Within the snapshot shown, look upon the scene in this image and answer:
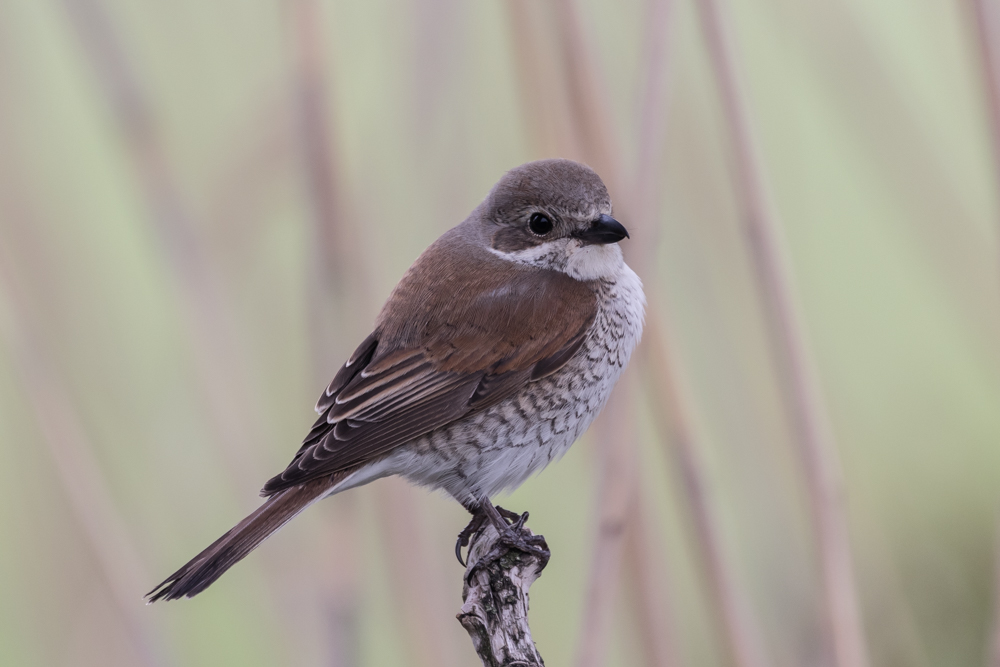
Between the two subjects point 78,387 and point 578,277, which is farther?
point 78,387

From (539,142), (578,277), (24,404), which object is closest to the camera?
(578,277)

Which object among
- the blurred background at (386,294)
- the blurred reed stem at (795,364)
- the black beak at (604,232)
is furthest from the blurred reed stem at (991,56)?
the black beak at (604,232)

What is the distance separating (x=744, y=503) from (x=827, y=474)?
79cm

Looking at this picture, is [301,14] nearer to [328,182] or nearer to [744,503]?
[328,182]

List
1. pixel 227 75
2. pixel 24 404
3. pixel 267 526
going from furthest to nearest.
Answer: pixel 227 75 < pixel 24 404 < pixel 267 526

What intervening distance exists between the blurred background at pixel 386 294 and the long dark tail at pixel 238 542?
25 centimetres

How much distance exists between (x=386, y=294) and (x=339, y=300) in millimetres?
382

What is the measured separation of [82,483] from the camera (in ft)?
7.41

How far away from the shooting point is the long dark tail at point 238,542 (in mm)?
1621

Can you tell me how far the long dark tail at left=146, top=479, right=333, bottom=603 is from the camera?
5.32 feet

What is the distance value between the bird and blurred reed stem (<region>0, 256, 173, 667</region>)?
578 mm

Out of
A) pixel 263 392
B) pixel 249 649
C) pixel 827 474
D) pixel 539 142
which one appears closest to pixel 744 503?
pixel 827 474

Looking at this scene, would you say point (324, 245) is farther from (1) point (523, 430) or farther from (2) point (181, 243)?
(1) point (523, 430)

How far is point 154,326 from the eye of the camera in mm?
3611
